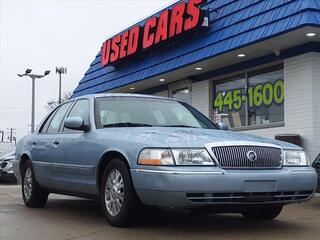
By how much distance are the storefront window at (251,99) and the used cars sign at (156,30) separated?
1873mm

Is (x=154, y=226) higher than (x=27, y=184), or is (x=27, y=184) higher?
(x=27, y=184)

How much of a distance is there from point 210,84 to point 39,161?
8027 mm

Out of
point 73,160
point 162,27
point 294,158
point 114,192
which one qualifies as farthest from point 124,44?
point 294,158

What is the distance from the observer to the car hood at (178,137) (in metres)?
5.81

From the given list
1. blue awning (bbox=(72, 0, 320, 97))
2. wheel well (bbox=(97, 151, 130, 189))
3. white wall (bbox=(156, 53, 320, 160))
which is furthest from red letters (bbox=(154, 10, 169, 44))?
wheel well (bbox=(97, 151, 130, 189))

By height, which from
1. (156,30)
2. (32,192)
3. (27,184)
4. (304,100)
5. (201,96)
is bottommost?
(32,192)

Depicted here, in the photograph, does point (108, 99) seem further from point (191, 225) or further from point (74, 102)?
point (191, 225)

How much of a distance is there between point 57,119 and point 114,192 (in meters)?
2.51

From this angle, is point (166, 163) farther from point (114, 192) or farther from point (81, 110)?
point (81, 110)

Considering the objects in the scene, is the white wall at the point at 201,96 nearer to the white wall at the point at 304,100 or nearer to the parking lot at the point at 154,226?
the white wall at the point at 304,100

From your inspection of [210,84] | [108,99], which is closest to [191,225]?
[108,99]

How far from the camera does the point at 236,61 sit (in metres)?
14.0

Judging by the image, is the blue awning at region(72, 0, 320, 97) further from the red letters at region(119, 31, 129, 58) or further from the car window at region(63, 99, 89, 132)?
the car window at region(63, 99, 89, 132)

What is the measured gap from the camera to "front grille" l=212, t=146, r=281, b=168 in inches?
225
